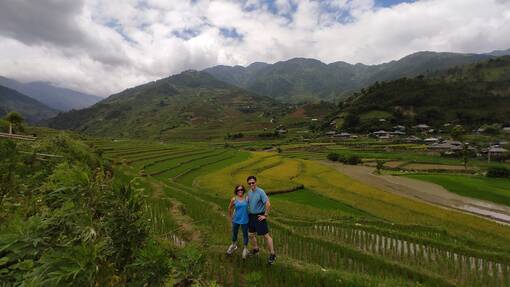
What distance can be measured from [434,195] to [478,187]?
258 inches

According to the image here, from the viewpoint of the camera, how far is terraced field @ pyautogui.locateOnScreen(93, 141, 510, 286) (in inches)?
364

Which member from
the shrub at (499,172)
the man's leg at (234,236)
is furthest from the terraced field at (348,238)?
the shrub at (499,172)

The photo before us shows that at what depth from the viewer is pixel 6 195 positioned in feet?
32.2

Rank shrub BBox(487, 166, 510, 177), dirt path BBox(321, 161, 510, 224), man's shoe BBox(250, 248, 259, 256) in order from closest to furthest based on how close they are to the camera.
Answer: man's shoe BBox(250, 248, 259, 256) < dirt path BBox(321, 161, 510, 224) < shrub BBox(487, 166, 510, 177)

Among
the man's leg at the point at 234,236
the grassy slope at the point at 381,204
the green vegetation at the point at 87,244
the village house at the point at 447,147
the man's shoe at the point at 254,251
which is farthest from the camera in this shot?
the village house at the point at 447,147

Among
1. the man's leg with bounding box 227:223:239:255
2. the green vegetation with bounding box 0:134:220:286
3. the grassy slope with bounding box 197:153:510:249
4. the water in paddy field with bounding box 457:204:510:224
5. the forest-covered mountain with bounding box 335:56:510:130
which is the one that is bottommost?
the water in paddy field with bounding box 457:204:510:224

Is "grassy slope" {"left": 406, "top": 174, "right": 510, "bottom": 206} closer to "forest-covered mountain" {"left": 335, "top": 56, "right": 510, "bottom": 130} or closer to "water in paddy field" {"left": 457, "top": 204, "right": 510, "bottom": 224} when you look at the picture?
"water in paddy field" {"left": 457, "top": 204, "right": 510, "bottom": 224}

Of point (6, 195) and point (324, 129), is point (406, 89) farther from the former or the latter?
point (6, 195)

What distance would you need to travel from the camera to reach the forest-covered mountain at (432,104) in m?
111

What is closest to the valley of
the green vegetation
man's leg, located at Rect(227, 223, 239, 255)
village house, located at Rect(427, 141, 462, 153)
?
the green vegetation

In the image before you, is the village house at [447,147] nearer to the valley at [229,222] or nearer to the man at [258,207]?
the valley at [229,222]

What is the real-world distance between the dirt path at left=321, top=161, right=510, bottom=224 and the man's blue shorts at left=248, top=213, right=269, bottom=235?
24208 mm

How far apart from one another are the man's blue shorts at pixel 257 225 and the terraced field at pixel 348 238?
3.97 ft

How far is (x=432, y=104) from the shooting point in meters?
122
